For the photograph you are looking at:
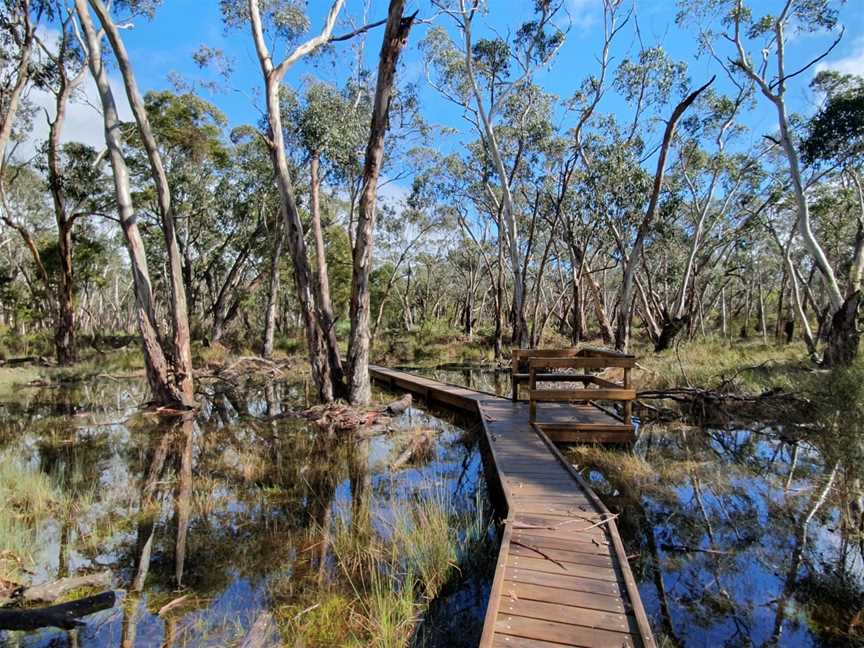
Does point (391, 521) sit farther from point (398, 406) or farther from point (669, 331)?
point (669, 331)

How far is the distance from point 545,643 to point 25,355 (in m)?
24.9

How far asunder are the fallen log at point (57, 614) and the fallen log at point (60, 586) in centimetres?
38

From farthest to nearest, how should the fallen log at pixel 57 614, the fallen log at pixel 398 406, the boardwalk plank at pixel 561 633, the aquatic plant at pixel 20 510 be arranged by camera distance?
the fallen log at pixel 398 406 < the aquatic plant at pixel 20 510 < the fallen log at pixel 57 614 < the boardwalk plank at pixel 561 633

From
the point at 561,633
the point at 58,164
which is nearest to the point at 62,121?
the point at 58,164

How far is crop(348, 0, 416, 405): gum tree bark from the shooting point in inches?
376

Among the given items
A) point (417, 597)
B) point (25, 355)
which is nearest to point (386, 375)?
point (417, 597)

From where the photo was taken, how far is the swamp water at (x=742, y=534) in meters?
3.20

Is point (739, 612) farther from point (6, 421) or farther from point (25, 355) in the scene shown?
point (25, 355)

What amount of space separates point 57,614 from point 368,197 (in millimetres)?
8196

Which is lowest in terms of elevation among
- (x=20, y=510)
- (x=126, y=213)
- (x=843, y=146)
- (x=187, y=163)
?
A: (x=20, y=510)

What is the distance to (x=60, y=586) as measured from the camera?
3.44 meters

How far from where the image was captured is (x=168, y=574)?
3799 millimetres

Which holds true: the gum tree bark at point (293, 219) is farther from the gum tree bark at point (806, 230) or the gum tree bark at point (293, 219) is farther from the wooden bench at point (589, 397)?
the gum tree bark at point (806, 230)

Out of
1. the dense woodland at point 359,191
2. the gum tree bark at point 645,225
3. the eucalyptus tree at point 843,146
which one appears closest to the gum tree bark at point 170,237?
the dense woodland at point 359,191
